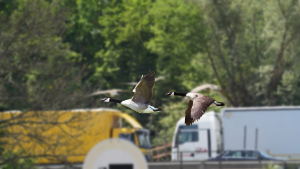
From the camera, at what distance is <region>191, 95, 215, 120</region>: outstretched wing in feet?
20.5

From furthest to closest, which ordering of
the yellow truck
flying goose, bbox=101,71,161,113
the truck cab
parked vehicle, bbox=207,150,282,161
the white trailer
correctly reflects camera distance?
the truck cab, the white trailer, parked vehicle, bbox=207,150,282,161, the yellow truck, flying goose, bbox=101,71,161,113

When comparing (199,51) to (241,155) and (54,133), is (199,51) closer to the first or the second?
(241,155)

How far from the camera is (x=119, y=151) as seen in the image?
1513 centimetres

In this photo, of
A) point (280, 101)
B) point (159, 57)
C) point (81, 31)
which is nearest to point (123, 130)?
point (159, 57)

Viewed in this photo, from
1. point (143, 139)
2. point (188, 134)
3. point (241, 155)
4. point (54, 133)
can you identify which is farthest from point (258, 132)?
point (54, 133)

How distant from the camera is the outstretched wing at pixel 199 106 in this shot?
20.5ft

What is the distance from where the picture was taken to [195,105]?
6.57m

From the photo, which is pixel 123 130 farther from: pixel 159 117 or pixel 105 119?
pixel 159 117

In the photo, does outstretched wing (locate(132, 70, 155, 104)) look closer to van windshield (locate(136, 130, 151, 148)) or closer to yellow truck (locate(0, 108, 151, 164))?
yellow truck (locate(0, 108, 151, 164))

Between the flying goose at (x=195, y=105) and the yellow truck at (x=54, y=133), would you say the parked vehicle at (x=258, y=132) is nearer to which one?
the yellow truck at (x=54, y=133)

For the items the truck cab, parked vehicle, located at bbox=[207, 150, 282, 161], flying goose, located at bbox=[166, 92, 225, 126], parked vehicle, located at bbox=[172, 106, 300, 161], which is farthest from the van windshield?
flying goose, located at bbox=[166, 92, 225, 126]

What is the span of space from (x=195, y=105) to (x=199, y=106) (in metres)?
0.08

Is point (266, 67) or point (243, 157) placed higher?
point (266, 67)

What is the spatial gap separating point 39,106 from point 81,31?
2368 cm
